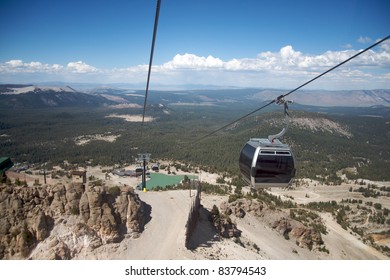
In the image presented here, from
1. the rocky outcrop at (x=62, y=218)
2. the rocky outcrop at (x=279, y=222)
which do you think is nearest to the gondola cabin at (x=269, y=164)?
the rocky outcrop at (x=62, y=218)

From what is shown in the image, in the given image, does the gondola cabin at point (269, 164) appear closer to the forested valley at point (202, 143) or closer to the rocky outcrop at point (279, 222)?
the rocky outcrop at point (279, 222)

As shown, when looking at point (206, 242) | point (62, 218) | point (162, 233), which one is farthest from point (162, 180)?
point (62, 218)

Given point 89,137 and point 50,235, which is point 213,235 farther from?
point 89,137

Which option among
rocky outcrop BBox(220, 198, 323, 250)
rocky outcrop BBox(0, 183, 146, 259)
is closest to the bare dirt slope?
rocky outcrop BBox(220, 198, 323, 250)

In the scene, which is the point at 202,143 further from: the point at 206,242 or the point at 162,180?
the point at 206,242

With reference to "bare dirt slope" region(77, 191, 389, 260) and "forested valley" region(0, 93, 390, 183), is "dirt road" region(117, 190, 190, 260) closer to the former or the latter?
"bare dirt slope" region(77, 191, 389, 260)
